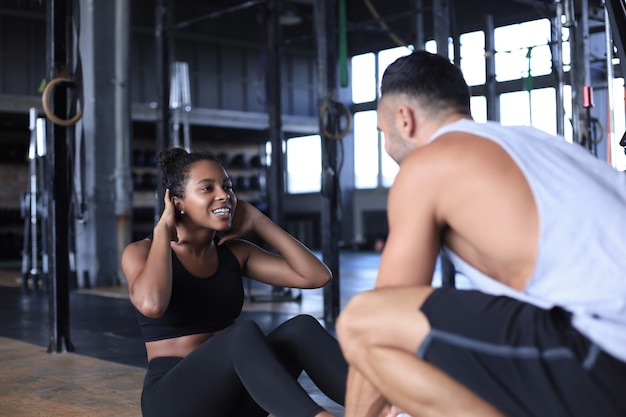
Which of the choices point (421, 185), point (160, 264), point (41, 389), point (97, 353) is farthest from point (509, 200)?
point (97, 353)

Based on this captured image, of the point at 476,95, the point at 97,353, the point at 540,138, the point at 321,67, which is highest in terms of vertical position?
the point at 476,95

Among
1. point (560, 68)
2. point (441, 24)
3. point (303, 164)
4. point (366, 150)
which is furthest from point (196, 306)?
point (303, 164)

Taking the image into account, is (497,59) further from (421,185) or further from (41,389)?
(421,185)

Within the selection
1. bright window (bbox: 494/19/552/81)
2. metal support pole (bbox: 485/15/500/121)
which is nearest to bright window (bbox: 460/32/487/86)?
bright window (bbox: 494/19/552/81)

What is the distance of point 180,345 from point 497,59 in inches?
464

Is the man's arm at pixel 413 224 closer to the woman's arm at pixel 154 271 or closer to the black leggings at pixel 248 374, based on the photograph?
the black leggings at pixel 248 374

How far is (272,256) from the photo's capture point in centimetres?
245

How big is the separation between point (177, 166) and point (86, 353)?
2035 millimetres

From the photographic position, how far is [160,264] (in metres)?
2.12

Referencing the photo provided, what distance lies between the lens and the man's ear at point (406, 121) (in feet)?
5.21

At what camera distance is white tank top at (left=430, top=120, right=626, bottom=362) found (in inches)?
53.3

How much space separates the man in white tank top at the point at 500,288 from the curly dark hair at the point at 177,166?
869 millimetres

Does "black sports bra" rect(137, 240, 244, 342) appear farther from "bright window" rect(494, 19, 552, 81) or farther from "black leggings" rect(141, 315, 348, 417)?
"bright window" rect(494, 19, 552, 81)

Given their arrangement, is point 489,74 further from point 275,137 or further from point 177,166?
point 177,166
